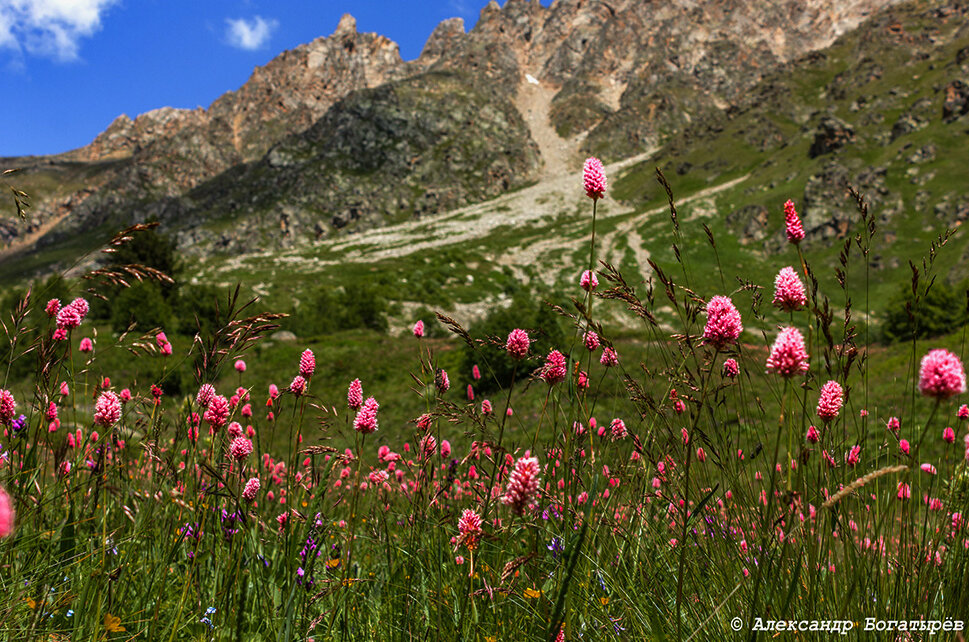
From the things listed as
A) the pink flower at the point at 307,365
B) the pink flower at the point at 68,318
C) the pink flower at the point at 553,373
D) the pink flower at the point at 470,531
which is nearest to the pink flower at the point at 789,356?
the pink flower at the point at 553,373

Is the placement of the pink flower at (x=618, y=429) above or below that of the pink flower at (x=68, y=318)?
below

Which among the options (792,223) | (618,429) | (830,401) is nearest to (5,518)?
(830,401)

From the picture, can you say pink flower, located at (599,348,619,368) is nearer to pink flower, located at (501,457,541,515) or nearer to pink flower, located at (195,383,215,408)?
pink flower, located at (501,457,541,515)

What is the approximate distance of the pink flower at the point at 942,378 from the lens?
1.14m

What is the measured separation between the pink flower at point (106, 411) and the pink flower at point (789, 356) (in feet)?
7.27


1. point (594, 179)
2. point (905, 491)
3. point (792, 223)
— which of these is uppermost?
point (594, 179)

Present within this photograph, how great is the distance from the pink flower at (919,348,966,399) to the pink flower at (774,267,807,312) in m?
0.40

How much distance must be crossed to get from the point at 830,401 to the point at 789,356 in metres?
0.47

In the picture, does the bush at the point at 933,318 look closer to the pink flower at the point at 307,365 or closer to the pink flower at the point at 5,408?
the pink flower at the point at 307,365

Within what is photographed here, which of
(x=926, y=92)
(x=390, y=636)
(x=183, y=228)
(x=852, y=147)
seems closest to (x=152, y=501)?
(x=390, y=636)

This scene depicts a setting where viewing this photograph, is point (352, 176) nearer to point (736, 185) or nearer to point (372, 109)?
point (372, 109)

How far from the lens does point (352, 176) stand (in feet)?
451

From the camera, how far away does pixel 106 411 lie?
6.25 ft

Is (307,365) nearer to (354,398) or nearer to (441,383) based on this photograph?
(354,398)
